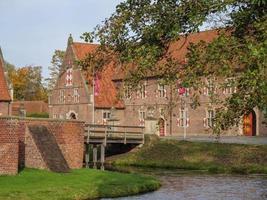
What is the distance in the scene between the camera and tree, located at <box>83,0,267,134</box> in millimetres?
7895

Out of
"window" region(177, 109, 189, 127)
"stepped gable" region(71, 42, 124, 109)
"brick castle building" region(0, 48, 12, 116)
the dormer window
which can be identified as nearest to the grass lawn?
"brick castle building" region(0, 48, 12, 116)

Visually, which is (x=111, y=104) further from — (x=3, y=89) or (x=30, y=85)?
(x=30, y=85)

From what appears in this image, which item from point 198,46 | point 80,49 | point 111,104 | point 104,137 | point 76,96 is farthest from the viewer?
point 80,49

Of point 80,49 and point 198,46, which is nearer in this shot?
point 198,46

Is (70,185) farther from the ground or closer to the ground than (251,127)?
closer to the ground

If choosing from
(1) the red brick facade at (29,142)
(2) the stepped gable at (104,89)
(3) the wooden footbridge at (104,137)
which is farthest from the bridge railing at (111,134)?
(2) the stepped gable at (104,89)

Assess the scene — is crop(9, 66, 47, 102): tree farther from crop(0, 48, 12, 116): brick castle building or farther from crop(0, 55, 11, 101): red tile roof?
crop(0, 48, 12, 116): brick castle building

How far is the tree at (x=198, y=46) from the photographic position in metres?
7.89

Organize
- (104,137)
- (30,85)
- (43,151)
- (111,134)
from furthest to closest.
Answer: (30,85)
(111,134)
(104,137)
(43,151)

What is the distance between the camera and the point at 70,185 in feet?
63.3

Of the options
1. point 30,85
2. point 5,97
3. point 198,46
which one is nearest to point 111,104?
point 5,97

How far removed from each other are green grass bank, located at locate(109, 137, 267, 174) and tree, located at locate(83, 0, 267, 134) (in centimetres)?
2073

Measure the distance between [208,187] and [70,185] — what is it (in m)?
5.81

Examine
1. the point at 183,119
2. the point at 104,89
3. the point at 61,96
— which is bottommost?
the point at 183,119
